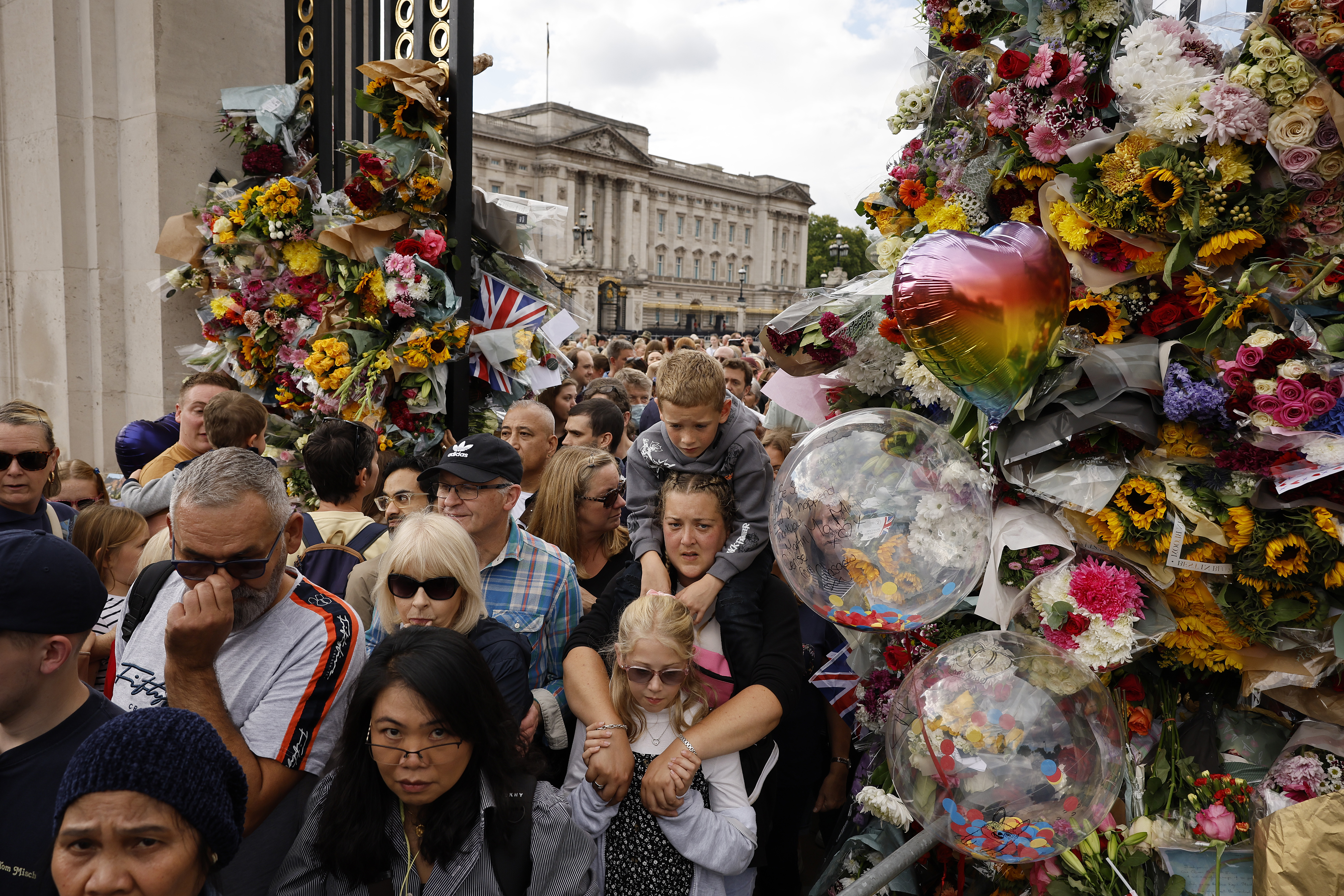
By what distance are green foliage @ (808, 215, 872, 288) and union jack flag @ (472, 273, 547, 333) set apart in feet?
235

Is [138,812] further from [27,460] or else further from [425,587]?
[27,460]

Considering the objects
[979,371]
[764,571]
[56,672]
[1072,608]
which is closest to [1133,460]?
[1072,608]

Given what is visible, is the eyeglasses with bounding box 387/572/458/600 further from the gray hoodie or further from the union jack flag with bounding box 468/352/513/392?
the union jack flag with bounding box 468/352/513/392

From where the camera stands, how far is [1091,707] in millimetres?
2078

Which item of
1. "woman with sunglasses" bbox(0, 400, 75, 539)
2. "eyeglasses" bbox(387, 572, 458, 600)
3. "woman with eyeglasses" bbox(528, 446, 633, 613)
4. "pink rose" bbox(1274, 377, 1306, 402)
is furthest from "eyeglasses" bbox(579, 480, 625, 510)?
"pink rose" bbox(1274, 377, 1306, 402)

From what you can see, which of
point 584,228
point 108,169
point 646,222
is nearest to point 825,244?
point 646,222

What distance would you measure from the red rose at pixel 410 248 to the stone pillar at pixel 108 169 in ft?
6.43

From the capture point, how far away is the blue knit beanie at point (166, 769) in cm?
127

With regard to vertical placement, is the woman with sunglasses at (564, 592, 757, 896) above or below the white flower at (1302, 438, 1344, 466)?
below

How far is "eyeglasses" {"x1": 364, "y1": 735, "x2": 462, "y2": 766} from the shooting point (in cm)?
181

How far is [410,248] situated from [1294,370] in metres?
3.68

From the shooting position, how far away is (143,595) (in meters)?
2.10

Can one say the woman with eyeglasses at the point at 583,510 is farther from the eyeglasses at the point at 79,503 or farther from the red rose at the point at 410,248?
the eyeglasses at the point at 79,503

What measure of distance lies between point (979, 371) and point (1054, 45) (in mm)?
1192
